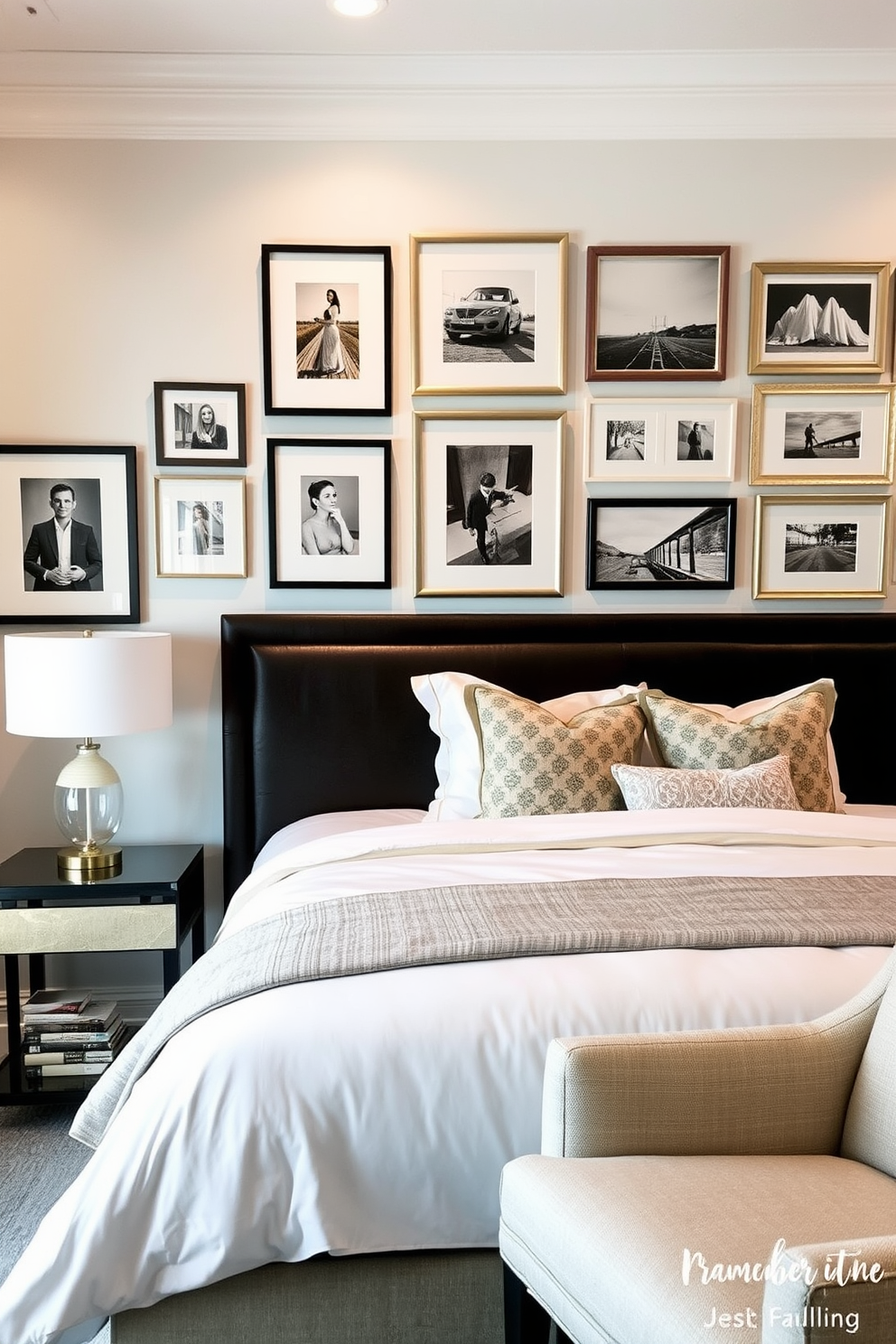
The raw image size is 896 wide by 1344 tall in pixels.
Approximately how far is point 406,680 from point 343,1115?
189 centimetres

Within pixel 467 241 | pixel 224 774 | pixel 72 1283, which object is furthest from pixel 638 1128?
pixel 467 241

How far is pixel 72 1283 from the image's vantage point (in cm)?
148

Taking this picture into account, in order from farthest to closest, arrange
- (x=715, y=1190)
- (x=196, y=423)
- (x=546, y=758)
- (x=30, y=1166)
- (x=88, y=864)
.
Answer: (x=196, y=423), (x=88, y=864), (x=546, y=758), (x=30, y=1166), (x=715, y=1190)

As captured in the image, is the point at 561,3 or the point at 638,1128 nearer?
the point at 638,1128

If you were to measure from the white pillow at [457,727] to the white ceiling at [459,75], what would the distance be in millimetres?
1768

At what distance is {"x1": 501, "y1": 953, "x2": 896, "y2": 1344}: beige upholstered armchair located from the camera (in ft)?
3.40

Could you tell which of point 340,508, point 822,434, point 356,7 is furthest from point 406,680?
point 356,7

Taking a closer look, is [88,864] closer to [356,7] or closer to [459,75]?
[356,7]

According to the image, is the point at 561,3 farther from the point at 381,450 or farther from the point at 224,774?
the point at 224,774

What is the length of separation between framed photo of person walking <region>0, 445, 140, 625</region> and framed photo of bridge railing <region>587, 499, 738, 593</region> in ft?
5.03

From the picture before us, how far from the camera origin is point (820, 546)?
3.51 meters

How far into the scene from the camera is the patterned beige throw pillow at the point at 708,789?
2711 millimetres

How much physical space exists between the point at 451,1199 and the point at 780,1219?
1.74 ft

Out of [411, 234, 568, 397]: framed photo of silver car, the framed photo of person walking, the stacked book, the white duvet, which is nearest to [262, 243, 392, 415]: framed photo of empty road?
[411, 234, 568, 397]: framed photo of silver car
